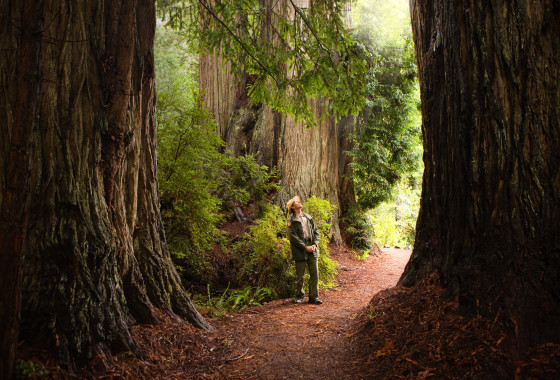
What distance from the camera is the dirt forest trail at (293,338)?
3309 millimetres

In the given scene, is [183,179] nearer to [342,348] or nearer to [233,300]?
[233,300]

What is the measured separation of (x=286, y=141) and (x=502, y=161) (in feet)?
25.4

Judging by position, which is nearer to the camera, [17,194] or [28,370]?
[17,194]

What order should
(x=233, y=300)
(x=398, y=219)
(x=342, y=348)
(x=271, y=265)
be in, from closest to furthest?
1. (x=342, y=348)
2. (x=233, y=300)
3. (x=271, y=265)
4. (x=398, y=219)

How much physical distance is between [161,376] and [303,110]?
13.7 ft

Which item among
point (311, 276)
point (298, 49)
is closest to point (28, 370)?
point (311, 276)

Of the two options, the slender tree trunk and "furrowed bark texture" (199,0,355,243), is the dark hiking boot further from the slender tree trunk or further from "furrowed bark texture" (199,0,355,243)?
the slender tree trunk

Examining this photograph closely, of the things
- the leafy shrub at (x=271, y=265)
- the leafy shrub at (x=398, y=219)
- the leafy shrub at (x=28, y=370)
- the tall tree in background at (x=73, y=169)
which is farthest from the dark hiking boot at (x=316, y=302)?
the leafy shrub at (x=398, y=219)

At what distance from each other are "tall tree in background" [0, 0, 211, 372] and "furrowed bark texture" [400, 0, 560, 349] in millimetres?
2893

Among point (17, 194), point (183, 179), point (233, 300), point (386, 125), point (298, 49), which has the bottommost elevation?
point (233, 300)

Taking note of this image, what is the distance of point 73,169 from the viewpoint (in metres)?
2.58

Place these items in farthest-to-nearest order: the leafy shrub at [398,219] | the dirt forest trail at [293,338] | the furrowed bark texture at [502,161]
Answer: the leafy shrub at [398,219] < the dirt forest trail at [293,338] < the furrowed bark texture at [502,161]

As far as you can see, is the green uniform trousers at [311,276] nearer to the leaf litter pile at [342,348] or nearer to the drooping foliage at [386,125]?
the leaf litter pile at [342,348]

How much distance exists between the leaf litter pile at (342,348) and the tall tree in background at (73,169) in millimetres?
244
